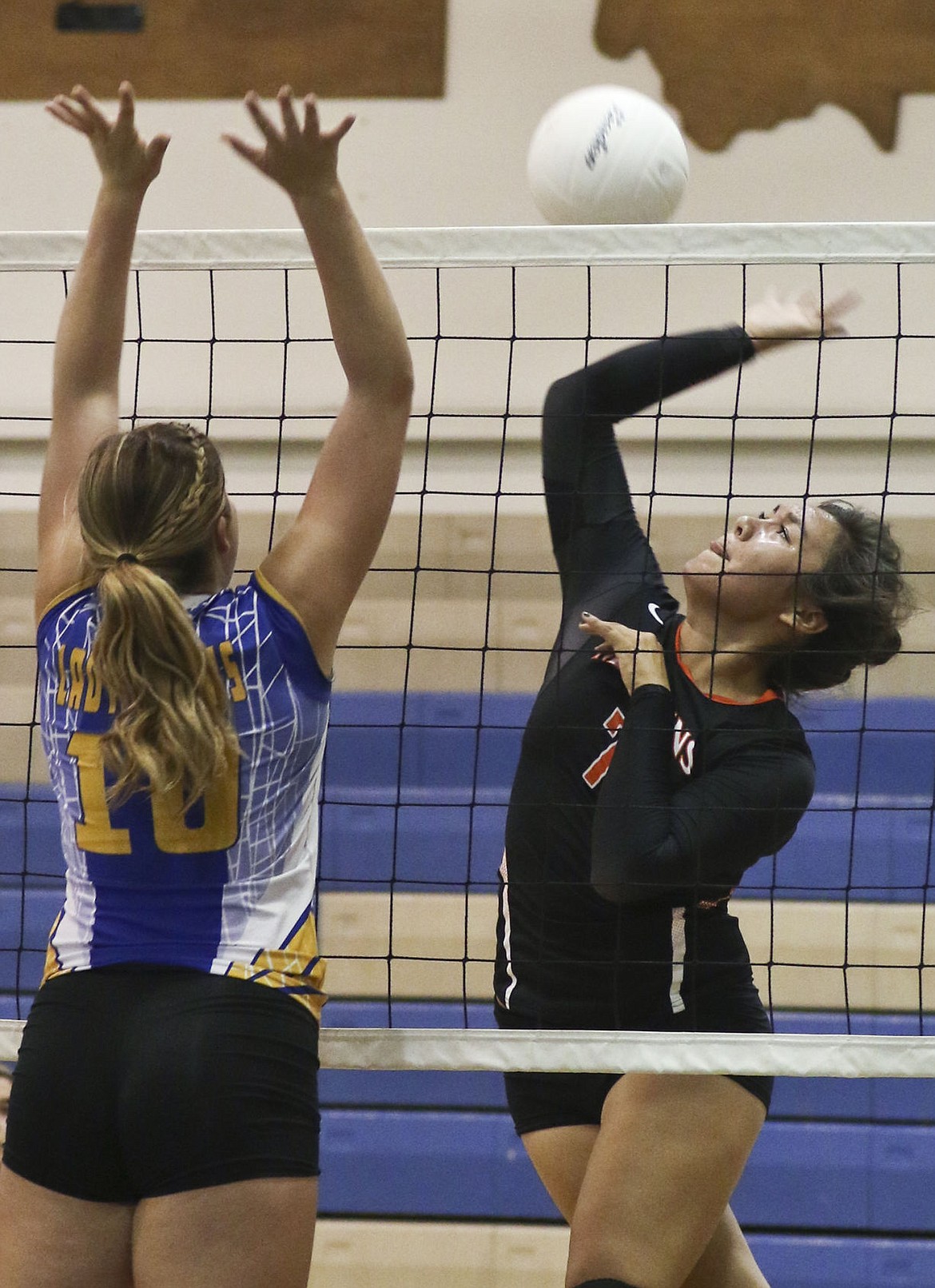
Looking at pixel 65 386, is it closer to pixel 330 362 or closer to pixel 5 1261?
pixel 5 1261

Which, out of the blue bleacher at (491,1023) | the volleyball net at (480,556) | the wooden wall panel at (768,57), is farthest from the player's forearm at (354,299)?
the wooden wall panel at (768,57)

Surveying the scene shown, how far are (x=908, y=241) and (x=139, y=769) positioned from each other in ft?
4.41

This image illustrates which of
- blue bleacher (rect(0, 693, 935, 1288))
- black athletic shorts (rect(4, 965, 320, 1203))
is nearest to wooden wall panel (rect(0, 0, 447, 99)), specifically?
blue bleacher (rect(0, 693, 935, 1288))

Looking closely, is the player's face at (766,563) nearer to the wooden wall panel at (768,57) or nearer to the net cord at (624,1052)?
the net cord at (624,1052)

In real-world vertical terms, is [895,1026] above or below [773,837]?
below

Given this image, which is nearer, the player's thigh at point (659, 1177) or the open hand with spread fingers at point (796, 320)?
the player's thigh at point (659, 1177)

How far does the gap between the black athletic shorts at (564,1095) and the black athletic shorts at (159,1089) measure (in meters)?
0.66

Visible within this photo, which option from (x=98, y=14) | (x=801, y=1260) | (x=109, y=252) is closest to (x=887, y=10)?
(x=98, y=14)

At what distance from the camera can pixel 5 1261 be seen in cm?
127

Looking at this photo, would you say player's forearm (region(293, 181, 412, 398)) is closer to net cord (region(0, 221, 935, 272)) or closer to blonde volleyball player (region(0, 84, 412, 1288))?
blonde volleyball player (region(0, 84, 412, 1288))

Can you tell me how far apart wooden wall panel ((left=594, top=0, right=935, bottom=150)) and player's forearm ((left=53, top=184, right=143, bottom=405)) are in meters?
2.92

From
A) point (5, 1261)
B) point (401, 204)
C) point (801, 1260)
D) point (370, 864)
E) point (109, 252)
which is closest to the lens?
point (5, 1261)

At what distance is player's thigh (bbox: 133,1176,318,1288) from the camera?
1208 mm

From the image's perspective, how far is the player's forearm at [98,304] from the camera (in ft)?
4.97
